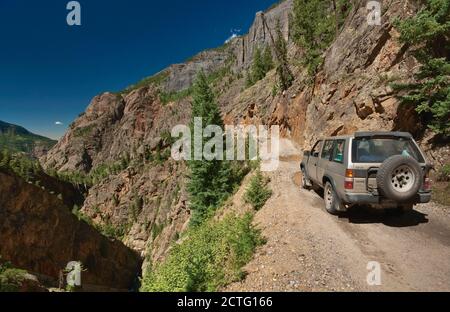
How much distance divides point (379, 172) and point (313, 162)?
412 centimetres

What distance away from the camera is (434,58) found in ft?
40.1

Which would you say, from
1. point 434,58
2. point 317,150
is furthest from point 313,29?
point 317,150

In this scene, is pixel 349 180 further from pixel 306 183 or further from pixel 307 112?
pixel 307 112

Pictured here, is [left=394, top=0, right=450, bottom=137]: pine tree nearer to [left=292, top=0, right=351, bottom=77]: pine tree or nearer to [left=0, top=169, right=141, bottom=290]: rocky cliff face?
[left=292, top=0, right=351, bottom=77]: pine tree

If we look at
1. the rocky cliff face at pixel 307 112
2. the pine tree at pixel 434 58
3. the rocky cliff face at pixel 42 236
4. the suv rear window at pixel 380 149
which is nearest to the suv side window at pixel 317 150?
the suv rear window at pixel 380 149

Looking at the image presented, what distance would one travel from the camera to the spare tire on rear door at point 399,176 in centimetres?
738

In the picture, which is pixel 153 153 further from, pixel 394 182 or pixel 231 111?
pixel 394 182

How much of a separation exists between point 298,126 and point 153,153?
99.5 m

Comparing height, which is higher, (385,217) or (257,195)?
(257,195)

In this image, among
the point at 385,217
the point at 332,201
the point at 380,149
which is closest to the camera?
the point at 380,149

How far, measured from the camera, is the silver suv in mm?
7418

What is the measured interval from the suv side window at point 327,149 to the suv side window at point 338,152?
380 mm

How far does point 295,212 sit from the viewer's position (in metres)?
10.3
